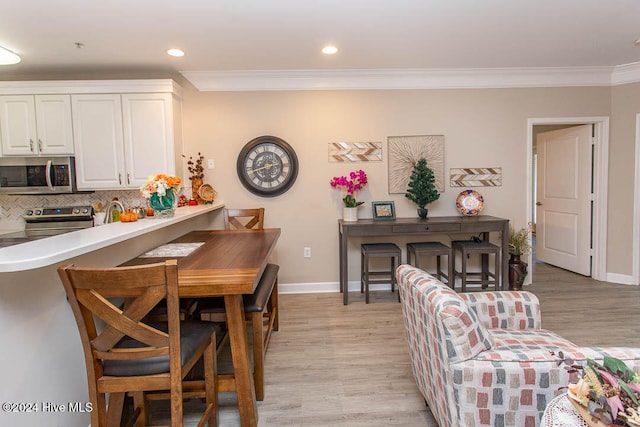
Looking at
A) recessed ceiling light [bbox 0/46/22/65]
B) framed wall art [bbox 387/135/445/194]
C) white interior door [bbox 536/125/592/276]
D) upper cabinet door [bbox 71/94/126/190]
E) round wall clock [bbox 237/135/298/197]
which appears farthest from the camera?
white interior door [bbox 536/125/592/276]

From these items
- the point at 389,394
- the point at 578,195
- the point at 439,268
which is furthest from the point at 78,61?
the point at 578,195

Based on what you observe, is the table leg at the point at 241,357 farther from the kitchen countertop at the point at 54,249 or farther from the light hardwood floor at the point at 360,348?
the kitchen countertop at the point at 54,249

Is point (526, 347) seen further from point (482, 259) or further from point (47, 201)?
point (47, 201)

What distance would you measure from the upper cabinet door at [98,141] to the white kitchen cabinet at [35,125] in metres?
0.11

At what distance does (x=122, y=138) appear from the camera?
355 centimetres

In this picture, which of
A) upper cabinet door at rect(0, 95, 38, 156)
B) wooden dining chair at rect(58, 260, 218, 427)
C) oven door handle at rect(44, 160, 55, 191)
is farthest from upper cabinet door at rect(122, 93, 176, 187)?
wooden dining chair at rect(58, 260, 218, 427)

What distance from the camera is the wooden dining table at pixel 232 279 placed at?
60.1 inches

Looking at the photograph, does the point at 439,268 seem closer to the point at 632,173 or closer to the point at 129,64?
the point at 632,173

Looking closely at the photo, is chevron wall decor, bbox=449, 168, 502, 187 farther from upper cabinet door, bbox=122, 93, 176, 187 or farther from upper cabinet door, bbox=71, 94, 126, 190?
upper cabinet door, bbox=71, 94, 126, 190

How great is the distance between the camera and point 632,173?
3.97 meters

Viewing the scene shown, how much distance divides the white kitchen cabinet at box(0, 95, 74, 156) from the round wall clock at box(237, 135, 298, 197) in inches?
70.4

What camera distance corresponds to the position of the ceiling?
7.95 feet

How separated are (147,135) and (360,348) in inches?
118

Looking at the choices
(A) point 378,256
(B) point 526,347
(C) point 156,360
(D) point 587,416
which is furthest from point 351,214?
(D) point 587,416
